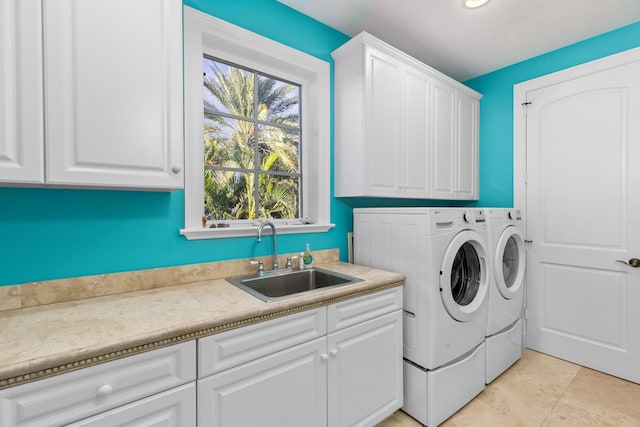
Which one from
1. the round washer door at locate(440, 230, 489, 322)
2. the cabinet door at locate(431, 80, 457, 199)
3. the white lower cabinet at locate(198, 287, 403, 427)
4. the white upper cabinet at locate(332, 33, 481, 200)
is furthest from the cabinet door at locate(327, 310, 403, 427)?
the cabinet door at locate(431, 80, 457, 199)

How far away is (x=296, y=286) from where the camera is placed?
1.87m

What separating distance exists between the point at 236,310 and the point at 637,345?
9.29 ft

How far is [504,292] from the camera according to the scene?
219cm

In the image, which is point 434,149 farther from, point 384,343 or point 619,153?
point 384,343

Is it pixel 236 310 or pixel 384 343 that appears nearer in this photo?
pixel 236 310

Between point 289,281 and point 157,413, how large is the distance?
0.96 m

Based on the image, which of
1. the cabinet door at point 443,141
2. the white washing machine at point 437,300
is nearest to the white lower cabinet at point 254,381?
the white washing machine at point 437,300

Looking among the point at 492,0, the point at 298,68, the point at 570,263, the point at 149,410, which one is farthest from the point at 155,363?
the point at 570,263

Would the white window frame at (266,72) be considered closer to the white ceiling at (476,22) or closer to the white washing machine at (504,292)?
the white ceiling at (476,22)

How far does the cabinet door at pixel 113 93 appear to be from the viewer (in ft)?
3.37

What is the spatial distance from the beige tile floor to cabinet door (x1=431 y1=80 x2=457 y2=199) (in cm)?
148

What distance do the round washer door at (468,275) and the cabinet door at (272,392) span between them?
3.15ft

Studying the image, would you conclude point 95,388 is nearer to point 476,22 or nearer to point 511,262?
point 511,262

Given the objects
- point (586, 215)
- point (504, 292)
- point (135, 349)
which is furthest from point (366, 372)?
point (586, 215)
